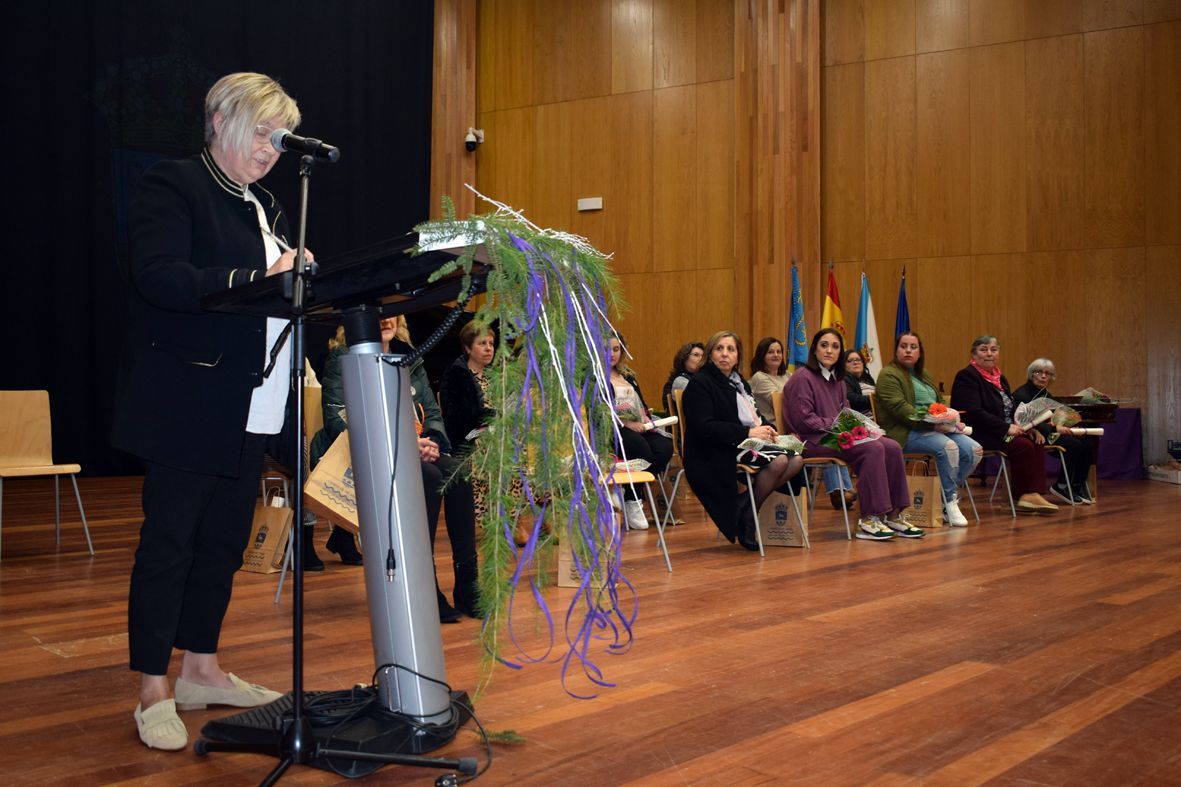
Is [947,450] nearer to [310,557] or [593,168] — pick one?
[310,557]

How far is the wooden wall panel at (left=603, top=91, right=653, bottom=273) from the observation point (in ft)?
40.2

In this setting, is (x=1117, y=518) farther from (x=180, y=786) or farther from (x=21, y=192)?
(x=21, y=192)

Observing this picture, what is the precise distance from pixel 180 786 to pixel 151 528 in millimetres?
545

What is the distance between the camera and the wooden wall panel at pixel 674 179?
39.2ft

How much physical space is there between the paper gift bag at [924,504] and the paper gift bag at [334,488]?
4.15m

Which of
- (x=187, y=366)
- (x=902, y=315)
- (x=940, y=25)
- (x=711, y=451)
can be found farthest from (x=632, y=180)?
(x=187, y=366)

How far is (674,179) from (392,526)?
10340 millimetres

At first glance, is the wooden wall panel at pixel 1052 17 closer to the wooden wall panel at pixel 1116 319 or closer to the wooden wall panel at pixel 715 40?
the wooden wall panel at pixel 1116 319

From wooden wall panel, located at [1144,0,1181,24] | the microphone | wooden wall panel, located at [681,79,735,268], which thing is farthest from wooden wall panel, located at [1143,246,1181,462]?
the microphone

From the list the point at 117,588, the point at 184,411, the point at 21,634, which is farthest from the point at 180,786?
the point at 117,588

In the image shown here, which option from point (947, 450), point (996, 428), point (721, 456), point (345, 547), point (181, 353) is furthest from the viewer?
point (996, 428)

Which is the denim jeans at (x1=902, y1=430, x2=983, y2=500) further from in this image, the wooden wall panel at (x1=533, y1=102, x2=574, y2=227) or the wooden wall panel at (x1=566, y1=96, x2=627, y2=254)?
the wooden wall panel at (x1=533, y1=102, x2=574, y2=227)

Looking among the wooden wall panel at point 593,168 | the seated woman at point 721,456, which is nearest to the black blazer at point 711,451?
the seated woman at point 721,456

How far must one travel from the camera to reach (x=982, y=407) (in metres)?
7.38
